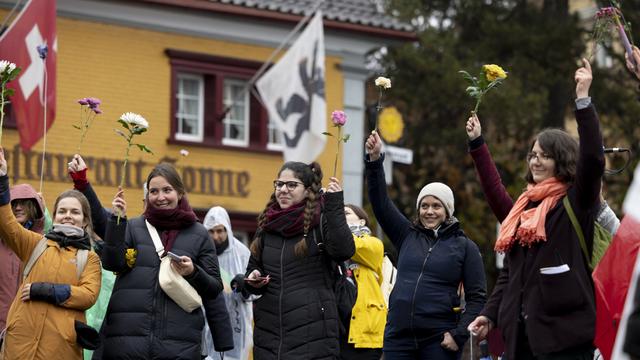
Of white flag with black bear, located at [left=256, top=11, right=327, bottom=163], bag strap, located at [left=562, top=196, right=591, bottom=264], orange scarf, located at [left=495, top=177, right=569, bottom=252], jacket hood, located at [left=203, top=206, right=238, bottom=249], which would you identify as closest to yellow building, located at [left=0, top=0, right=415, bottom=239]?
white flag with black bear, located at [left=256, top=11, right=327, bottom=163]

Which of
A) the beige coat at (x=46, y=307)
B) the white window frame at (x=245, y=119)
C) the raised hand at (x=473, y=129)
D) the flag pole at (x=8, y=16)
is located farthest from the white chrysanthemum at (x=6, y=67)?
the white window frame at (x=245, y=119)

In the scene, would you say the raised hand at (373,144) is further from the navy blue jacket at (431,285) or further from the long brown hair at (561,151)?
the long brown hair at (561,151)

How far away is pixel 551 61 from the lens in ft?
107

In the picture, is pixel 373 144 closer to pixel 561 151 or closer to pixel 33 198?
pixel 561 151

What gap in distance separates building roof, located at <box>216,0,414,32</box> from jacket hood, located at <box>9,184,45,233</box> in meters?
16.7

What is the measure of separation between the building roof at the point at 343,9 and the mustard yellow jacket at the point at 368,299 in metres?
15.9

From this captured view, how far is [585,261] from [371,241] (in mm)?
3787

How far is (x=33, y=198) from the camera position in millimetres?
10930

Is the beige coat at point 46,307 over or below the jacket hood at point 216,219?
below

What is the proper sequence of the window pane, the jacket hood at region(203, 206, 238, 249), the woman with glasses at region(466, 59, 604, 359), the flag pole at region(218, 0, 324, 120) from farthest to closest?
the window pane, the flag pole at region(218, 0, 324, 120), the jacket hood at region(203, 206, 238, 249), the woman with glasses at region(466, 59, 604, 359)

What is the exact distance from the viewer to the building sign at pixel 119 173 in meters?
24.9

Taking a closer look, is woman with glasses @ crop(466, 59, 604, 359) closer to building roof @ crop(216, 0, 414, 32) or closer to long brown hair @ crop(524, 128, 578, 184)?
long brown hair @ crop(524, 128, 578, 184)

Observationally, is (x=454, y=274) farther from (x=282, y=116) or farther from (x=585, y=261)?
(x=282, y=116)

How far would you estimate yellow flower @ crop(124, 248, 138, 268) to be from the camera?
10.1 metres
